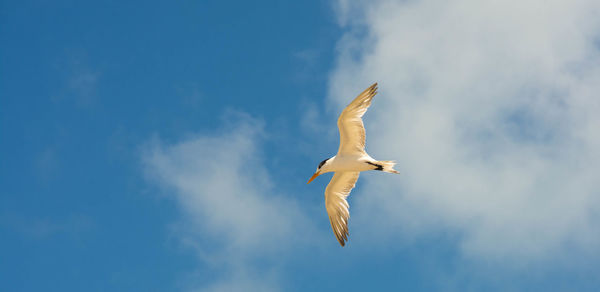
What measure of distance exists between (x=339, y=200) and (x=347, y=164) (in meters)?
2.24

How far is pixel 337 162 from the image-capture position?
21.9 meters

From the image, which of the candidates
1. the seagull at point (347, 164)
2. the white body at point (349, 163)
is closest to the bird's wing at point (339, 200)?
the seagull at point (347, 164)

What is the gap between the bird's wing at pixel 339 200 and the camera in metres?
23.2

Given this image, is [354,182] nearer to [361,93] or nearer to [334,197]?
[334,197]

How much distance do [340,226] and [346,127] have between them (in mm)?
4455

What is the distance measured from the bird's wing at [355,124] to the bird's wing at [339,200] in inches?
74.2

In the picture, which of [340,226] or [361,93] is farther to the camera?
[340,226]

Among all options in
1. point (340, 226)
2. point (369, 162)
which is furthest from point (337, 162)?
point (340, 226)

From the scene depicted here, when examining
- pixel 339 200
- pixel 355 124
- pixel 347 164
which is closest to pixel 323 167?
pixel 347 164

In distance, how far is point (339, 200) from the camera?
23.4m

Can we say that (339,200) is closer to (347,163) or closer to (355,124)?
(347,163)

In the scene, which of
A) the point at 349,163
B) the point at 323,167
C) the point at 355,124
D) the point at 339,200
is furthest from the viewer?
the point at 339,200

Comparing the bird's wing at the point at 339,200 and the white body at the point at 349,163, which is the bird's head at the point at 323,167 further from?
the bird's wing at the point at 339,200

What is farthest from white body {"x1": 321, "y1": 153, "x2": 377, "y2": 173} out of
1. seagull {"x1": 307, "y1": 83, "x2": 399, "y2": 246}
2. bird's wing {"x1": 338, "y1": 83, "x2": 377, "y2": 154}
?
bird's wing {"x1": 338, "y1": 83, "x2": 377, "y2": 154}
